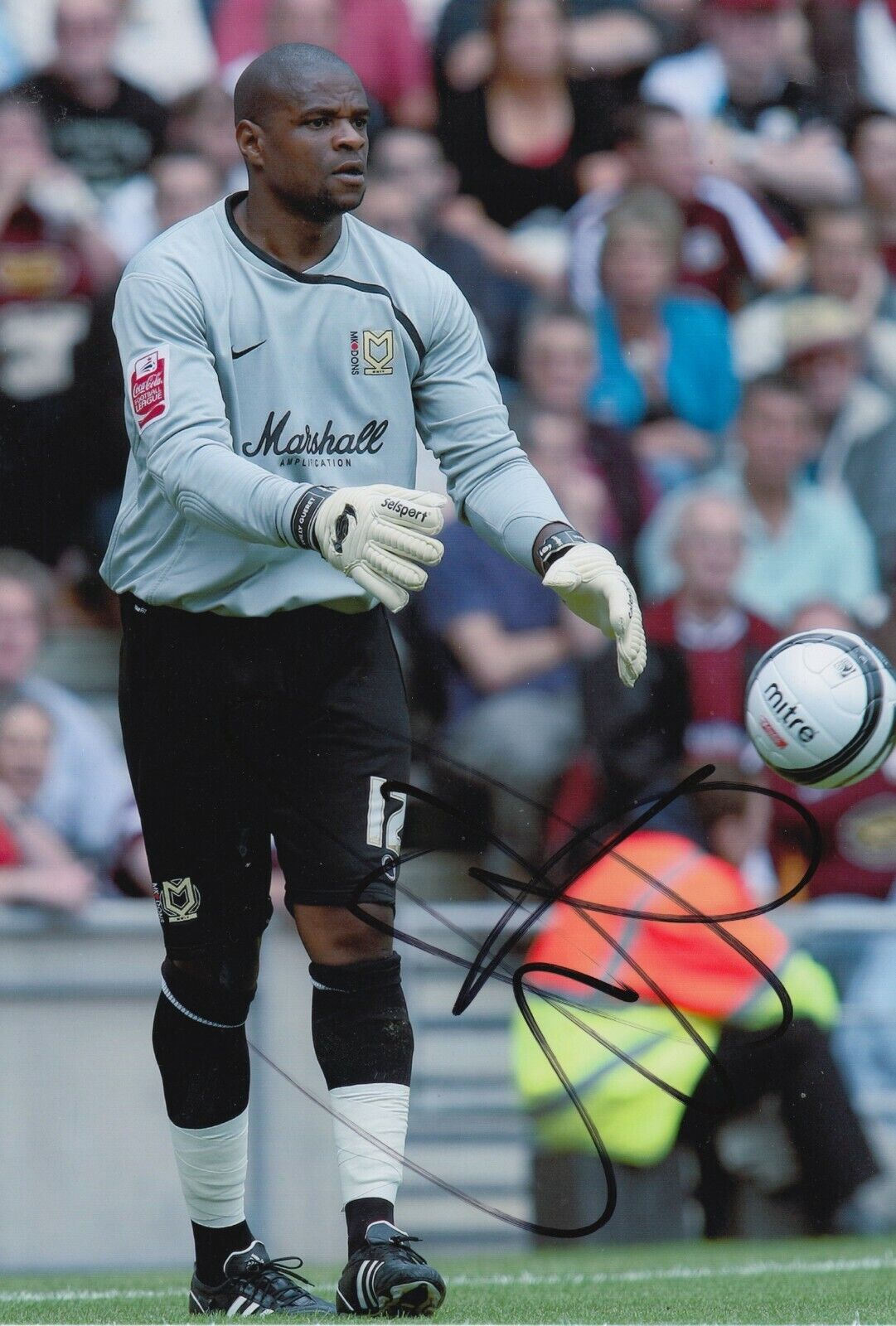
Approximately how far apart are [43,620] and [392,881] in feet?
9.33

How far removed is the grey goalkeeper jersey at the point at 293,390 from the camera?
337 centimetres

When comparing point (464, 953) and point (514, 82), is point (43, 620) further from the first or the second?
point (514, 82)

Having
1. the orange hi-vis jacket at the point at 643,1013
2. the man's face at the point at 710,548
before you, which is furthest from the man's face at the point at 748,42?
the orange hi-vis jacket at the point at 643,1013

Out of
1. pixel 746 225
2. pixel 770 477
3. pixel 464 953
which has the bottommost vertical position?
pixel 464 953

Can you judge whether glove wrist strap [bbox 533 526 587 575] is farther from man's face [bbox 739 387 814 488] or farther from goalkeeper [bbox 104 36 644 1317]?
man's face [bbox 739 387 814 488]

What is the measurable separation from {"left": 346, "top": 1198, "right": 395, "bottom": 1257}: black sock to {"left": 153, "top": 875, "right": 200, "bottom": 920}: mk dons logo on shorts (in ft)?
1.89

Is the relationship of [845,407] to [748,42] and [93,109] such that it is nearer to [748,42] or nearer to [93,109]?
[748,42]

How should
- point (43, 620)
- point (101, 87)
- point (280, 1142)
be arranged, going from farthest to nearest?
point (101, 87)
point (43, 620)
point (280, 1142)

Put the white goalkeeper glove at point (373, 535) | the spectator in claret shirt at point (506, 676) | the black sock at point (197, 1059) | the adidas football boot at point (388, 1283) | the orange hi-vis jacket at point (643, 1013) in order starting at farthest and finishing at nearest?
the spectator in claret shirt at point (506, 676), the orange hi-vis jacket at point (643, 1013), the black sock at point (197, 1059), the adidas football boot at point (388, 1283), the white goalkeeper glove at point (373, 535)

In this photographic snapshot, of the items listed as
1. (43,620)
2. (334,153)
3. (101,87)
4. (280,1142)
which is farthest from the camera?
(101,87)

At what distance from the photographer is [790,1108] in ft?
18.5

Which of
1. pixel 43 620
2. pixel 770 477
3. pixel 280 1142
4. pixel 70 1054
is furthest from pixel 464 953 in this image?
pixel 770 477

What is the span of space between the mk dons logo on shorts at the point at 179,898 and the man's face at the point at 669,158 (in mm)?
4058

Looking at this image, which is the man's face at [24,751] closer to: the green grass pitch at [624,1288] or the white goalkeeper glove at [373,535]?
the green grass pitch at [624,1288]
